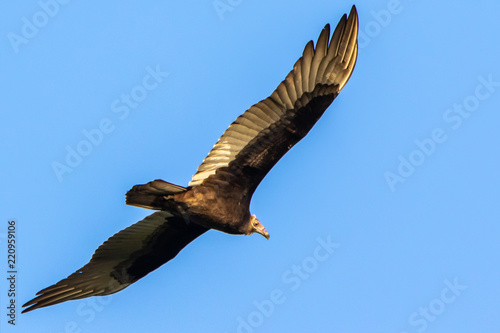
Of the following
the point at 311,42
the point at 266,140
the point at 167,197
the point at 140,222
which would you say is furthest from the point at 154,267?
the point at 311,42

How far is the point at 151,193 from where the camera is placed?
12.9 metres

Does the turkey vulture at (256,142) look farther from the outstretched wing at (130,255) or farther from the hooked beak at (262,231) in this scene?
the outstretched wing at (130,255)

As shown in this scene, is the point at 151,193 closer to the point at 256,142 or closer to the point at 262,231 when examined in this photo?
the point at 256,142

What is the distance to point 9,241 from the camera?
14836 mm

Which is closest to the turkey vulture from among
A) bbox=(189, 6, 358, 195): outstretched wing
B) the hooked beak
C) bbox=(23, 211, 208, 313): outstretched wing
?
bbox=(189, 6, 358, 195): outstretched wing

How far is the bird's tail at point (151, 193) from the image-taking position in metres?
12.7

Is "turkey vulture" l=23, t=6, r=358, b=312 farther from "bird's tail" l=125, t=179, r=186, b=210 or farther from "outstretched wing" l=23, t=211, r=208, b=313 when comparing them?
"outstretched wing" l=23, t=211, r=208, b=313

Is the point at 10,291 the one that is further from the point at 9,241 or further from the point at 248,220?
the point at 248,220

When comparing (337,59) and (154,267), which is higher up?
(337,59)

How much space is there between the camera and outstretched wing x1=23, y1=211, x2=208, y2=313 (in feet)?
47.2

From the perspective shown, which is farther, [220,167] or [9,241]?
[9,241]

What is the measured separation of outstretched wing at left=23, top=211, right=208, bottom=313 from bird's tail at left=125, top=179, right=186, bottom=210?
1079mm

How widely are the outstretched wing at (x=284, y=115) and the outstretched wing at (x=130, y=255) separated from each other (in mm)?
1293

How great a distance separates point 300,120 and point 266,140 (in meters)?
0.56
